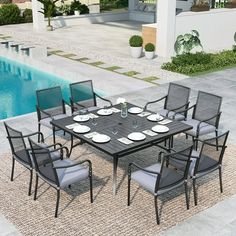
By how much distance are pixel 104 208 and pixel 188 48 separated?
11.2 m

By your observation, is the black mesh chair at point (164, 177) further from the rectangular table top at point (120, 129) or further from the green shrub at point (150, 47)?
the green shrub at point (150, 47)

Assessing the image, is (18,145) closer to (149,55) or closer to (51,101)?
(51,101)

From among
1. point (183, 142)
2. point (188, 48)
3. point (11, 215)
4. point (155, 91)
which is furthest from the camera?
point (188, 48)

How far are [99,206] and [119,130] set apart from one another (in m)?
1.58

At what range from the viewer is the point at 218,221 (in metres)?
6.78

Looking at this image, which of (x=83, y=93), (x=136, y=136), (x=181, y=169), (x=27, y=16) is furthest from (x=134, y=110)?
(x=27, y=16)

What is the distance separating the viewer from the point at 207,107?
9469 mm

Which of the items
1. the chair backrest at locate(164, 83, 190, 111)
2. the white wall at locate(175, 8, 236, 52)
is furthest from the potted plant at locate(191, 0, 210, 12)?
the chair backrest at locate(164, 83, 190, 111)

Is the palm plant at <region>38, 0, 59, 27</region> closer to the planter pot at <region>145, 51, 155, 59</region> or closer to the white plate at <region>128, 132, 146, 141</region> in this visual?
the planter pot at <region>145, 51, 155, 59</region>

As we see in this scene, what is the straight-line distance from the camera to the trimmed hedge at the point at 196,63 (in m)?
16.1

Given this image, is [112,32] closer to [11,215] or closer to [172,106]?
[172,106]

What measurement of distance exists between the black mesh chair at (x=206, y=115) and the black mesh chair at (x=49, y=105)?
10.2ft

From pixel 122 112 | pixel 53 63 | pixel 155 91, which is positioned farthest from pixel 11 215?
pixel 53 63

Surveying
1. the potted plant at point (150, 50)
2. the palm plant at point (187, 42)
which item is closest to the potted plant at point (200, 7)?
the palm plant at point (187, 42)
